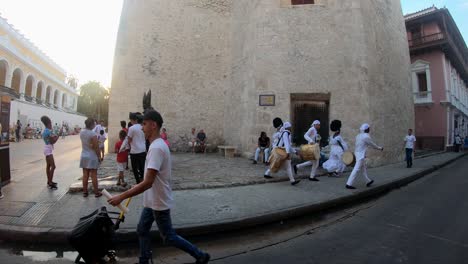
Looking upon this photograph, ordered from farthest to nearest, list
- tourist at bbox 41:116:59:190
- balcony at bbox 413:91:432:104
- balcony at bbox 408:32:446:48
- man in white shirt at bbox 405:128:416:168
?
balcony at bbox 413:91:432:104 → balcony at bbox 408:32:446:48 → man in white shirt at bbox 405:128:416:168 → tourist at bbox 41:116:59:190

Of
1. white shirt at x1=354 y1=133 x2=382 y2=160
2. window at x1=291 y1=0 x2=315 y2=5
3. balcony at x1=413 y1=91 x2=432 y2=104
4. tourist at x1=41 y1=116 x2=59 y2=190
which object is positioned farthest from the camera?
balcony at x1=413 y1=91 x2=432 y2=104

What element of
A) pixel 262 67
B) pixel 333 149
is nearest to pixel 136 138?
pixel 333 149

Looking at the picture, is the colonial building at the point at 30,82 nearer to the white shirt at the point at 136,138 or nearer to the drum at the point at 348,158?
the white shirt at the point at 136,138

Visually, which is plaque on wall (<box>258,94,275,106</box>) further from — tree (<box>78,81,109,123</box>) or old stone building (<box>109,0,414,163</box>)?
tree (<box>78,81,109,123</box>)

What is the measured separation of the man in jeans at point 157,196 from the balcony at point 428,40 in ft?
101

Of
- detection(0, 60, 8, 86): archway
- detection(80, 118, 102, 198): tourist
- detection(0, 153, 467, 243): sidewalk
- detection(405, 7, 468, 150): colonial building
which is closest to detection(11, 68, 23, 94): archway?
detection(0, 60, 8, 86): archway

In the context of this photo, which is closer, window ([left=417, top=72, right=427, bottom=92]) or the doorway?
the doorway

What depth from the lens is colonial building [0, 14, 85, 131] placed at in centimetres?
2828

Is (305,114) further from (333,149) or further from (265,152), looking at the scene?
(333,149)

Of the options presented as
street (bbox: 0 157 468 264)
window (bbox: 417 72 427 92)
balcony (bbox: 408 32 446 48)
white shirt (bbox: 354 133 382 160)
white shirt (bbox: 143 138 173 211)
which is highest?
balcony (bbox: 408 32 446 48)

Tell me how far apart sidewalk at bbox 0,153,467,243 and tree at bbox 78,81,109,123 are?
195ft

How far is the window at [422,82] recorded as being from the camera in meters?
28.2

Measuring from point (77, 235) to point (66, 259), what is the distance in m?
0.99

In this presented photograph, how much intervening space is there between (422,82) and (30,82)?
45173 millimetres
